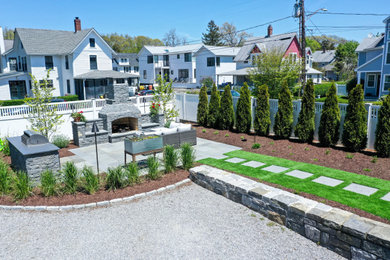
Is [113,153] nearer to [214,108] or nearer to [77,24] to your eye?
[214,108]

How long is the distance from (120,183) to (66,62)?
27.6 meters

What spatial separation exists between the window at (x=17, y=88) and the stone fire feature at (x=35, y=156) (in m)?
25.4

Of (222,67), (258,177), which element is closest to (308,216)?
(258,177)

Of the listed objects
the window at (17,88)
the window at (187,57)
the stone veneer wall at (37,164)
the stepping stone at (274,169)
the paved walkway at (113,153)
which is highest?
the window at (187,57)

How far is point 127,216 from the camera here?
654 centimetres

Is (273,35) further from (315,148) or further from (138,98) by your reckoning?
(315,148)

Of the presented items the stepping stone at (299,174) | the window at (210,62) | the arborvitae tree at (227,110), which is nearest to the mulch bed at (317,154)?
the arborvitae tree at (227,110)

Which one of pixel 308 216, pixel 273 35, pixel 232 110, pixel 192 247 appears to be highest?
pixel 273 35

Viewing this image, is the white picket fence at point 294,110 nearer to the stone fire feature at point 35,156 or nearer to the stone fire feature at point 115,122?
the stone fire feature at point 115,122

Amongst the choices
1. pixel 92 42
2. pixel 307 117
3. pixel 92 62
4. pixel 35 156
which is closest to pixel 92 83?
pixel 92 62

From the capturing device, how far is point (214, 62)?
41969mm

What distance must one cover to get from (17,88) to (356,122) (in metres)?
32.1

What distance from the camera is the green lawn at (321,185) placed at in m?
6.30

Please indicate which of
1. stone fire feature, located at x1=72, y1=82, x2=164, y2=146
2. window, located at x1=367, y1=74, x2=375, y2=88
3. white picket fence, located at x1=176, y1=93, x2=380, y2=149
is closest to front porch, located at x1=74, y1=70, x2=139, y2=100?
white picket fence, located at x1=176, y1=93, x2=380, y2=149
